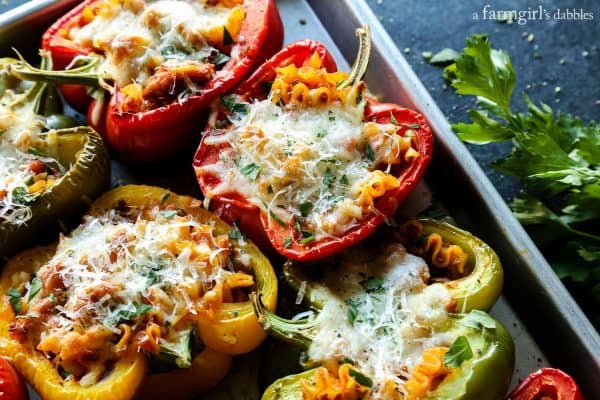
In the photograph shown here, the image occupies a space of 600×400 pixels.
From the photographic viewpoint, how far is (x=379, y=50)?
3.09m

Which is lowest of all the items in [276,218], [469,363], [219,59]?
[469,363]

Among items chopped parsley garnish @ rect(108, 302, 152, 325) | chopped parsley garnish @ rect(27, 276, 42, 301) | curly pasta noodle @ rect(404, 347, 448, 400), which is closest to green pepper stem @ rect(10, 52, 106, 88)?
chopped parsley garnish @ rect(27, 276, 42, 301)

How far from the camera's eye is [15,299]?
8.14 ft

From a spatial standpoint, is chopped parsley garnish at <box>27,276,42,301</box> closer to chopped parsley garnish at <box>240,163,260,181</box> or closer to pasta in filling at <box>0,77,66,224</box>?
pasta in filling at <box>0,77,66,224</box>

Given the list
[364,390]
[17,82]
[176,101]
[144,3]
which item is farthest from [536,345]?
[17,82]

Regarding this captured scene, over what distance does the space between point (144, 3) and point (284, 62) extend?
0.59 meters

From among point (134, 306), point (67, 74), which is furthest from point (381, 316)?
point (67, 74)

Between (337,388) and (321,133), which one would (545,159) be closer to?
(321,133)

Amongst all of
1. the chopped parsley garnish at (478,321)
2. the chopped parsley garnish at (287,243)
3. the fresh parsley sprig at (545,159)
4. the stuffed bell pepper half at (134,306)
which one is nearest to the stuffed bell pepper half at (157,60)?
the stuffed bell pepper half at (134,306)

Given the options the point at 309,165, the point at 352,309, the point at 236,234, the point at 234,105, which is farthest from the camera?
the point at 234,105

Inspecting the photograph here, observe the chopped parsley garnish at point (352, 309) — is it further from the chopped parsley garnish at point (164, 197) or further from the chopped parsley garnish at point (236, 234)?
the chopped parsley garnish at point (164, 197)

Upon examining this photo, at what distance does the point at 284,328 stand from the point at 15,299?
0.86 m

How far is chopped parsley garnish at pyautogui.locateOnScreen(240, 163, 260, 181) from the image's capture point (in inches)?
102

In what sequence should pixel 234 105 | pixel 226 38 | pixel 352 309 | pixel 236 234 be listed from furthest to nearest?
pixel 226 38 → pixel 234 105 → pixel 236 234 → pixel 352 309
